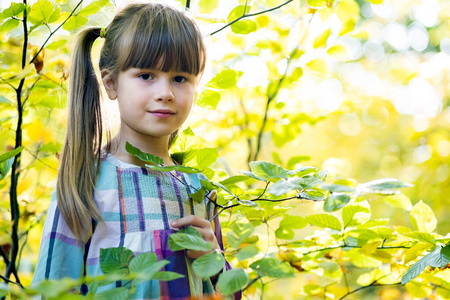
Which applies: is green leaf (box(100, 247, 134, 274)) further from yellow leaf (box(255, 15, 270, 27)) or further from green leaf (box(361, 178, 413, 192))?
yellow leaf (box(255, 15, 270, 27))

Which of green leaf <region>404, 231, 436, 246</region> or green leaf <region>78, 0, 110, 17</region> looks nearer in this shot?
green leaf <region>404, 231, 436, 246</region>

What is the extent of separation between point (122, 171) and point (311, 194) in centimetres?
41

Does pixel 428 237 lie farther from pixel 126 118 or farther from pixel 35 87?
pixel 35 87

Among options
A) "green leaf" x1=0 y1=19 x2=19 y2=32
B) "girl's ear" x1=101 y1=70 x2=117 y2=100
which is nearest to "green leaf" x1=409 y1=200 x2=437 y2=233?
"girl's ear" x1=101 y1=70 x2=117 y2=100

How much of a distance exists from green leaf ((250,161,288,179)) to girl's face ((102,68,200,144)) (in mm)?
314

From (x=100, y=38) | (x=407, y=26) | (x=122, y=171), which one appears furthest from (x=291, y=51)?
(x=407, y=26)

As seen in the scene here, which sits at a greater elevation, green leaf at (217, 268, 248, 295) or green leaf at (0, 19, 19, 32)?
green leaf at (0, 19, 19, 32)

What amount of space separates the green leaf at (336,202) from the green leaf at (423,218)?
34 cm

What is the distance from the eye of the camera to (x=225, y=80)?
3.75 feet

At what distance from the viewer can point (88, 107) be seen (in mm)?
1048

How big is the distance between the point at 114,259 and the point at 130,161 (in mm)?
311

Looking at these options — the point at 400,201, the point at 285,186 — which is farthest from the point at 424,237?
the point at 285,186

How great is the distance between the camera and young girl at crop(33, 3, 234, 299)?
89 cm

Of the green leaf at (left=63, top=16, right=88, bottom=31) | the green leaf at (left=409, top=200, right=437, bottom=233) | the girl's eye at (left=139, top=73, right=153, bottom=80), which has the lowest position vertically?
the green leaf at (left=409, top=200, right=437, bottom=233)
